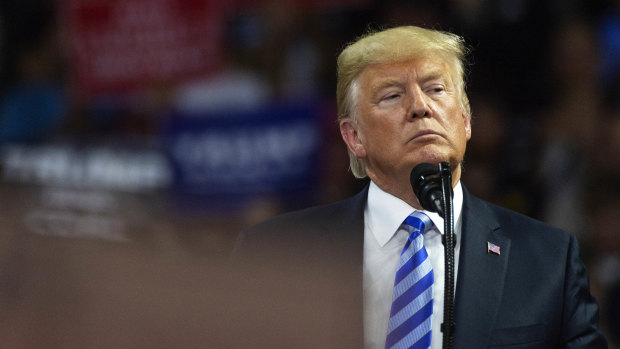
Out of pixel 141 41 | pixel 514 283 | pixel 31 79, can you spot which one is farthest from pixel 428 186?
pixel 31 79

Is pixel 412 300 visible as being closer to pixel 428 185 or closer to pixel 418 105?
pixel 428 185

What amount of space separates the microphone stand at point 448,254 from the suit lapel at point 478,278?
0.19m

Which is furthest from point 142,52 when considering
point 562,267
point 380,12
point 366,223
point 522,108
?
point 562,267

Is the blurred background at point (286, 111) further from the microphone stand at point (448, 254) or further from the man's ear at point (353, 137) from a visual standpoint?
the microphone stand at point (448, 254)

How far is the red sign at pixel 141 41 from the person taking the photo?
4.07 m

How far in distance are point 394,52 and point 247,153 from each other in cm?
231

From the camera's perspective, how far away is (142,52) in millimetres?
4176

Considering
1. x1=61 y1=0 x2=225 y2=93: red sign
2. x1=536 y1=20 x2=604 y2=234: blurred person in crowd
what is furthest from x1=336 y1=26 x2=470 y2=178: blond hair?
x1=61 y1=0 x2=225 y2=93: red sign

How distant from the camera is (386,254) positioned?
5.53 feet

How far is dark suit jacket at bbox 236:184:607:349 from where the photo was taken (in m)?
1.50

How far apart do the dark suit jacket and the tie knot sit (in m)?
0.07

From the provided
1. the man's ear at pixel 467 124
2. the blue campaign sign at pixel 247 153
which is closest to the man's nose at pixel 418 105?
the man's ear at pixel 467 124

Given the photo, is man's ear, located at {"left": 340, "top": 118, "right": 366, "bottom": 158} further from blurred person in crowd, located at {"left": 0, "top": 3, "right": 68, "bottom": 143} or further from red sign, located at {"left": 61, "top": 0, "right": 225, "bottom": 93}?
blurred person in crowd, located at {"left": 0, "top": 3, "right": 68, "bottom": 143}

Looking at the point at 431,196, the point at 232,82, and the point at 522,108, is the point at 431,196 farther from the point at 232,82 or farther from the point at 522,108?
the point at 232,82
